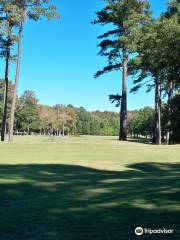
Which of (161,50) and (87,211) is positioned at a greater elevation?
(161,50)

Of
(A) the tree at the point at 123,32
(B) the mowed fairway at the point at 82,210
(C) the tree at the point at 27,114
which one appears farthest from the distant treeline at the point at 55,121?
(B) the mowed fairway at the point at 82,210

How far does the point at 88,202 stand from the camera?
9.26 m

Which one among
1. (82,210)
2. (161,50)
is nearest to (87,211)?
(82,210)

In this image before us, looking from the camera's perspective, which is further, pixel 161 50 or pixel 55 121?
pixel 55 121

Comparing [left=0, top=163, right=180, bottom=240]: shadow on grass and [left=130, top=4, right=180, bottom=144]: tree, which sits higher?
[left=130, top=4, right=180, bottom=144]: tree

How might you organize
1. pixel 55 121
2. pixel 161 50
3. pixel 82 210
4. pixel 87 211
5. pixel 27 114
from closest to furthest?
Answer: pixel 87 211
pixel 82 210
pixel 161 50
pixel 27 114
pixel 55 121

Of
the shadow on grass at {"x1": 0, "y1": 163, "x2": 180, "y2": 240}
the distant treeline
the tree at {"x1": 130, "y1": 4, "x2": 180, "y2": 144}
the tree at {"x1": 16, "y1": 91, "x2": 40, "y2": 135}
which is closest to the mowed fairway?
the shadow on grass at {"x1": 0, "y1": 163, "x2": 180, "y2": 240}

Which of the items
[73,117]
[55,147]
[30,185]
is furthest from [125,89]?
Answer: [73,117]

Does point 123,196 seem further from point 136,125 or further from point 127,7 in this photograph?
point 136,125

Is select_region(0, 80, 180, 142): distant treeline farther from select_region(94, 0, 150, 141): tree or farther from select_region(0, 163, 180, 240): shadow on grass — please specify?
select_region(0, 163, 180, 240): shadow on grass

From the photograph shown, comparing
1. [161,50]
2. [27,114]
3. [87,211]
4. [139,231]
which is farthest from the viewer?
[27,114]

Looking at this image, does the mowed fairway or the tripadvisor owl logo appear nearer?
the tripadvisor owl logo

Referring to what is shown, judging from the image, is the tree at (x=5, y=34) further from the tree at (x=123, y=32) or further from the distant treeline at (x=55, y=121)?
the distant treeline at (x=55, y=121)

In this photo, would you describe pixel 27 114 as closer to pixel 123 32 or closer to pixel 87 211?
pixel 123 32
